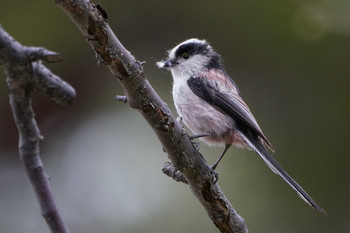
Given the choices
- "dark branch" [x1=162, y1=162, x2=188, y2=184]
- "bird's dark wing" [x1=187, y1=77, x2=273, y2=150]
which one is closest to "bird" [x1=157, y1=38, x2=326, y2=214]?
"bird's dark wing" [x1=187, y1=77, x2=273, y2=150]

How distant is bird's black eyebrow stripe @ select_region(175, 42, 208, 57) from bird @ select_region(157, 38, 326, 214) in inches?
3.5

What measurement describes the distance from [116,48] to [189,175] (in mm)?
645

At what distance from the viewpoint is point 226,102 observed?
9.67 ft

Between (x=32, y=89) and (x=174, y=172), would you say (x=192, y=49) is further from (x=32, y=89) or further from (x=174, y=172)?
(x=32, y=89)

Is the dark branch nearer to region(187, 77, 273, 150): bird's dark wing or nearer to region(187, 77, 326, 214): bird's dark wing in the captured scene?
region(187, 77, 326, 214): bird's dark wing

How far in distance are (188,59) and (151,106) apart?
64.0 inches

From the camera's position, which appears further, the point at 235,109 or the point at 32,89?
the point at 235,109

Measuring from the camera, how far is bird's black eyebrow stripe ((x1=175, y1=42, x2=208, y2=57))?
11.1 feet

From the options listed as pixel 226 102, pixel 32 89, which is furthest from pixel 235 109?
pixel 32 89

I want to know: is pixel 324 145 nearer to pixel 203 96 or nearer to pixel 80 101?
pixel 203 96

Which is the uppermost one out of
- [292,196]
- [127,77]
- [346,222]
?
[127,77]

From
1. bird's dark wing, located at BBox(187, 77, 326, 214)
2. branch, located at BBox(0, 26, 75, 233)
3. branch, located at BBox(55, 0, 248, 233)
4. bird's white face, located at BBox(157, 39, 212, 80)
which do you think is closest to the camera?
branch, located at BBox(0, 26, 75, 233)

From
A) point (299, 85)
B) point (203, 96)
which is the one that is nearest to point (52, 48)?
point (203, 96)

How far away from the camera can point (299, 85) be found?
3.81m
